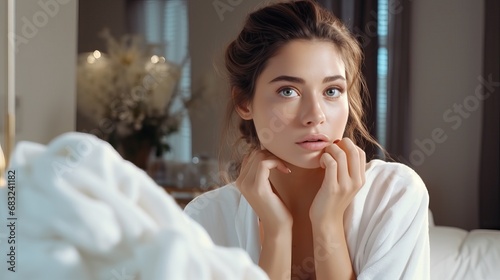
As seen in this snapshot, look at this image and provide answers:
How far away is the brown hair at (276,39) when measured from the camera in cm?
127

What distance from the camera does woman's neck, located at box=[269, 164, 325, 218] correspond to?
4.29 ft

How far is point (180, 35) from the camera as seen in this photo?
17.1 ft

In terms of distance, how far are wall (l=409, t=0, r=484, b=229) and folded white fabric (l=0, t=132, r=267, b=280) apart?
483 centimetres

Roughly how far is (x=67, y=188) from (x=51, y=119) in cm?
404

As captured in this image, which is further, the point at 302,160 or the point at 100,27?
the point at 100,27

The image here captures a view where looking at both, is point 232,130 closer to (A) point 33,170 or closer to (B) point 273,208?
(B) point 273,208

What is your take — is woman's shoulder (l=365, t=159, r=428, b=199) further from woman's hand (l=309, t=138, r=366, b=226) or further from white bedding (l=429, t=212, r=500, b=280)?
white bedding (l=429, t=212, r=500, b=280)

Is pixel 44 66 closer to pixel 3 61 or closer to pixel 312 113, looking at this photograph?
pixel 3 61

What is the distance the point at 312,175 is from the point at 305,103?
0.63ft

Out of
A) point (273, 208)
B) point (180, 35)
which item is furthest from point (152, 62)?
point (273, 208)

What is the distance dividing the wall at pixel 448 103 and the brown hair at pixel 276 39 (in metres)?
3.66

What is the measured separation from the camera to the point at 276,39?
126 cm

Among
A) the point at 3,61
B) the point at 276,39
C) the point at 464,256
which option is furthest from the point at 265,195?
the point at 3,61

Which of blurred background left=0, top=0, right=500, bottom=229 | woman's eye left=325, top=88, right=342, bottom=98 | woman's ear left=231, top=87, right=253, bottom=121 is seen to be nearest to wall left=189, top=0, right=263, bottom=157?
blurred background left=0, top=0, right=500, bottom=229
